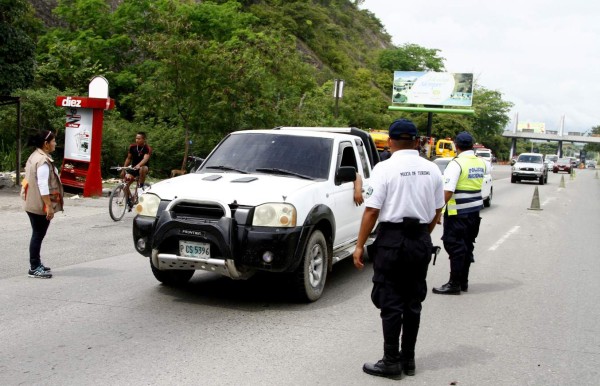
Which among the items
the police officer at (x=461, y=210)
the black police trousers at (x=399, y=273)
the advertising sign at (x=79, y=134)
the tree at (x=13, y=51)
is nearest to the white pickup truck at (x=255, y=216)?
the police officer at (x=461, y=210)

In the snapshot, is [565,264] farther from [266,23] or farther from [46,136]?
[266,23]

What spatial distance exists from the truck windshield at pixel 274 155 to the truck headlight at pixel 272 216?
1.10 metres

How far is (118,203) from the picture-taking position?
40.4 ft

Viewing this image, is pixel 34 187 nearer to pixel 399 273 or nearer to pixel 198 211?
pixel 198 211

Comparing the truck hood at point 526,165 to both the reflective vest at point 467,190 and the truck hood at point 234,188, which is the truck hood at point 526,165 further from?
the truck hood at point 234,188

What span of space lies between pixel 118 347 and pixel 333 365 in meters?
1.75

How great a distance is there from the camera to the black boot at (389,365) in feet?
14.8

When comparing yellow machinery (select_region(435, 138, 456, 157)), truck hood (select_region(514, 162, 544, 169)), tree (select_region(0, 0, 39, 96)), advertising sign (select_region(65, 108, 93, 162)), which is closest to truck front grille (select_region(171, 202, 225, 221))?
advertising sign (select_region(65, 108, 93, 162))

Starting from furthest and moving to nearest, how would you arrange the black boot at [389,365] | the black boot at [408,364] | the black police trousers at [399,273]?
1. the black boot at [408,364]
2. the black boot at [389,365]
3. the black police trousers at [399,273]

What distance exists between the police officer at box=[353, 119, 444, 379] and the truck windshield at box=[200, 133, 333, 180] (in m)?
2.58

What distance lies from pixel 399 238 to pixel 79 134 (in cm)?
1321

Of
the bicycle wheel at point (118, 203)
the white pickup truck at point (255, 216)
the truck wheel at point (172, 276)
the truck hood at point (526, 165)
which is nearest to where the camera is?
the white pickup truck at point (255, 216)

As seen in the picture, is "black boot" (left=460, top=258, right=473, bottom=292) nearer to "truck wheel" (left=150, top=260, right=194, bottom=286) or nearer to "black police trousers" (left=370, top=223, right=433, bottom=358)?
"black police trousers" (left=370, top=223, right=433, bottom=358)

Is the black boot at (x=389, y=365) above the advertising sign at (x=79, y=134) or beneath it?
beneath
